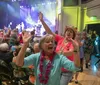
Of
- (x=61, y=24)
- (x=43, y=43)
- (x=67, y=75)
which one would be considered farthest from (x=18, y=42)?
(x=61, y=24)

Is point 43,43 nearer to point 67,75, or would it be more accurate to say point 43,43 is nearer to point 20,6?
point 67,75

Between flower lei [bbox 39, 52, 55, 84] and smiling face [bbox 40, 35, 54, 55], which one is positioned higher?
smiling face [bbox 40, 35, 54, 55]

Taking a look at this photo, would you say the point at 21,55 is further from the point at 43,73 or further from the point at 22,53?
the point at 43,73

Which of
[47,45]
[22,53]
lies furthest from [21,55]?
[47,45]

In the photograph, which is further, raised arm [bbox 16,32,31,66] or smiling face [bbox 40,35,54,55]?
smiling face [bbox 40,35,54,55]

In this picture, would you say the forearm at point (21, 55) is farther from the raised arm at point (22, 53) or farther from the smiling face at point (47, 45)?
the smiling face at point (47, 45)

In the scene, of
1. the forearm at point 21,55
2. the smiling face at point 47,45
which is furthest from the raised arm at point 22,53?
the smiling face at point 47,45

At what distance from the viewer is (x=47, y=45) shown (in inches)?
82.7

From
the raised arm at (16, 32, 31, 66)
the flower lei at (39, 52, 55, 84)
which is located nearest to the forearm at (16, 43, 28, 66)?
the raised arm at (16, 32, 31, 66)

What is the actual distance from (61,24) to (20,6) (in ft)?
11.6

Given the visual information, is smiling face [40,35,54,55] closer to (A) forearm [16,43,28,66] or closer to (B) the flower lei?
(B) the flower lei

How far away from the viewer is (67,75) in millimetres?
3043

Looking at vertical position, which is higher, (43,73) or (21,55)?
(21,55)

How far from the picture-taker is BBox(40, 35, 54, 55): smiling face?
2.10 m
